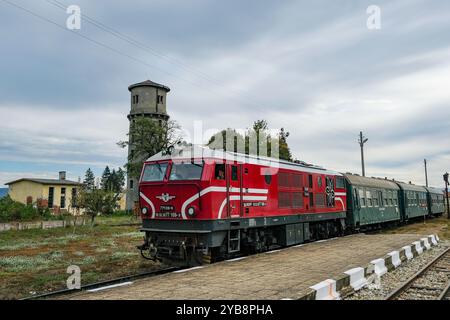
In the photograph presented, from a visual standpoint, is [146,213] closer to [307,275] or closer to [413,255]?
[307,275]

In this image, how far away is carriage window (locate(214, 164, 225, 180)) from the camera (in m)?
11.5

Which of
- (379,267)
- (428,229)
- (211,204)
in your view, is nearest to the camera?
(379,267)

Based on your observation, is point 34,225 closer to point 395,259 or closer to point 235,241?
point 235,241

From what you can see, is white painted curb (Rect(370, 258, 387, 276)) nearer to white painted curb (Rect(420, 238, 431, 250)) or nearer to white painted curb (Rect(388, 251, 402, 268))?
white painted curb (Rect(388, 251, 402, 268))

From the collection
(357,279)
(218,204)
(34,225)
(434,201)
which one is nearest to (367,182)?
(218,204)

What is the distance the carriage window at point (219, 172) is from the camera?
1151cm

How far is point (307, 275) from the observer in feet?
29.8

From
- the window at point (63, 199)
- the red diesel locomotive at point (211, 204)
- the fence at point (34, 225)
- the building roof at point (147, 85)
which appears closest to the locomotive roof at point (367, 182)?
the red diesel locomotive at point (211, 204)

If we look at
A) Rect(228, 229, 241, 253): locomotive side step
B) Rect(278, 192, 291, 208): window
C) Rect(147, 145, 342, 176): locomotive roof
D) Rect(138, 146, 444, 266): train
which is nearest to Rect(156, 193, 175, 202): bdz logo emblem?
Rect(138, 146, 444, 266): train

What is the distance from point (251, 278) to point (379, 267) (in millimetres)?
3985

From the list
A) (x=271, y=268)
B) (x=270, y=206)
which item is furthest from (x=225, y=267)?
(x=270, y=206)

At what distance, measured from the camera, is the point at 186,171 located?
11695 mm

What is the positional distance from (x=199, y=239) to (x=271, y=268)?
2351mm

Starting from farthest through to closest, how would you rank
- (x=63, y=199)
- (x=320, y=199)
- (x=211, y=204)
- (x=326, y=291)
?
(x=63, y=199) → (x=320, y=199) → (x=211, y=204) → (x=326, y=291)
